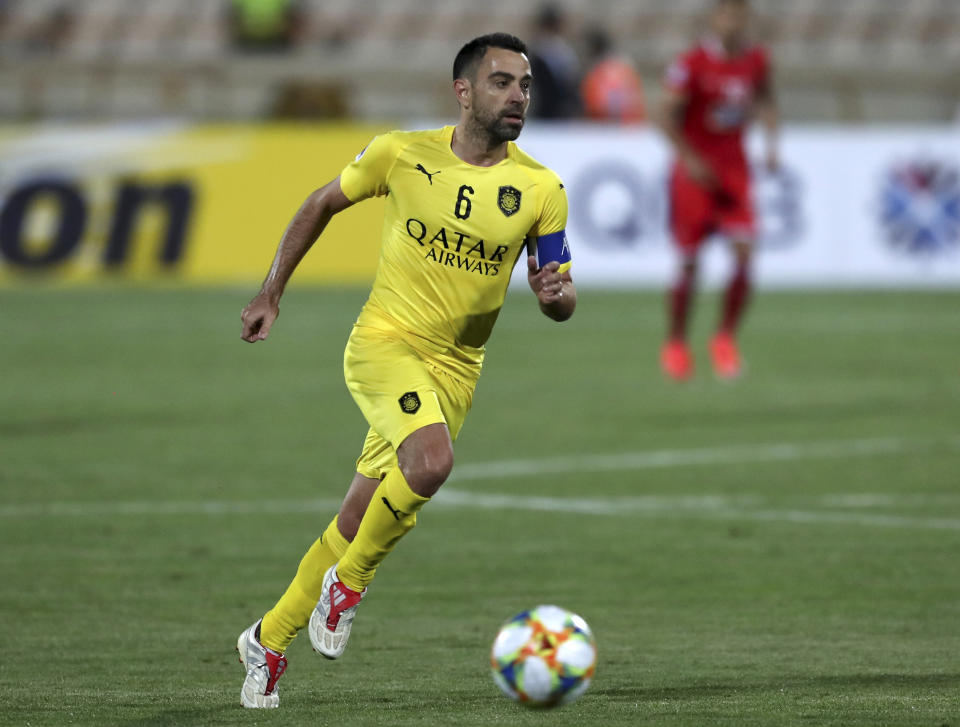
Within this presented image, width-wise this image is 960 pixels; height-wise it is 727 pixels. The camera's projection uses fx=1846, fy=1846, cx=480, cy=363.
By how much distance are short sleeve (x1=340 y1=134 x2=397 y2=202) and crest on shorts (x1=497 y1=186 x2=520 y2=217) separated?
0.38 metres

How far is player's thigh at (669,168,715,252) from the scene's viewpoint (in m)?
14.0

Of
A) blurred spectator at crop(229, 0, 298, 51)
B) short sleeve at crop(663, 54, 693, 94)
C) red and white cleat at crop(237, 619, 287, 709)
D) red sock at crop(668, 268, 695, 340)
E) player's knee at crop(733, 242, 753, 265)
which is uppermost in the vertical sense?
red and white cleat at crop(237, 619, 287, 709)

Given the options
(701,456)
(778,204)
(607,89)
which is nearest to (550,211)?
(701,456)

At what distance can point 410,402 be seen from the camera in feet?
18.6

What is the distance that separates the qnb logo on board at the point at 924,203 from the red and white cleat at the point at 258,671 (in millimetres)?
16218

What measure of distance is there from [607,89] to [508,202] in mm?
17763

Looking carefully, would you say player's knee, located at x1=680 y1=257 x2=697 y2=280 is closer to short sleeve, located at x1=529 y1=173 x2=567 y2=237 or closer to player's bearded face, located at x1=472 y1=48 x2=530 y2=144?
short sleeve, located at x1=529 y1=173 x2=567 y2=237

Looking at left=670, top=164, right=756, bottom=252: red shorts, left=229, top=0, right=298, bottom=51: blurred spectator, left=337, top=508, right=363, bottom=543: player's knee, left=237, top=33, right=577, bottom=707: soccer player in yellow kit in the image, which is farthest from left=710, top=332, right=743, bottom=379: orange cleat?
left=229, top=0, right=298, bottom=51: blurred spectator

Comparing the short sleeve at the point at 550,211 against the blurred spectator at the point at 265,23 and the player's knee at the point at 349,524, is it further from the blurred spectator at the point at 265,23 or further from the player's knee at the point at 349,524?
the blurred spectator at the point at 265,23

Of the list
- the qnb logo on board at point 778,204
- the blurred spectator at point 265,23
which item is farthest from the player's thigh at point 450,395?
the blurred spectator at point 265,23

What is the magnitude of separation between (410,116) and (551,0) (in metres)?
5.58

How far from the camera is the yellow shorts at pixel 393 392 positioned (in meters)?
5.64

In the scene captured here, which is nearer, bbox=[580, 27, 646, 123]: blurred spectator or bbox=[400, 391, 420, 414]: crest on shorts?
bbox=[400, 391, 420, 414]: crest on shorts

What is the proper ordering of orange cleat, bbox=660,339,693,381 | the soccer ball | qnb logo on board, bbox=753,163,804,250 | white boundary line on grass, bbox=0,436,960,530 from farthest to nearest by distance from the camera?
1. qnb logo on board, bbox=753,163,804,250
2. orange cleat, bbox=660,339,693,381
3. white boundary line on grass, bbox=0,436,960,530
4. the soccer ball
